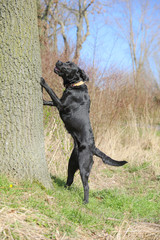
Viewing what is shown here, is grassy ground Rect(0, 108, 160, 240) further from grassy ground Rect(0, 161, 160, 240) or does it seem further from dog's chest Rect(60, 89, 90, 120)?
dog's chest Rect(60, 89, 90, 120)

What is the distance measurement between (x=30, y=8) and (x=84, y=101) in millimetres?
1514

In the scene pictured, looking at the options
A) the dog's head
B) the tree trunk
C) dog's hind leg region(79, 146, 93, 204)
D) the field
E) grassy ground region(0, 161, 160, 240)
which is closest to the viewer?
grassy ground region(0, 161, 160, 240)

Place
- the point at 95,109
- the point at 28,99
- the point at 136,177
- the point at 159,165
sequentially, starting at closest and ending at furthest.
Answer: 1. the point at 28,99
2. the point at 136,177
3. the point at 159,165
4. the point at 95,109

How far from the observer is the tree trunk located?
2670 mm

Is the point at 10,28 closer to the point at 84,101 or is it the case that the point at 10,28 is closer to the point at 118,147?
the point at 84,101

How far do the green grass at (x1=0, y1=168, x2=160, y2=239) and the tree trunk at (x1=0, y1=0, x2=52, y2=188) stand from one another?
252 mm

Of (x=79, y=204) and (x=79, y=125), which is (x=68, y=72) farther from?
(x=79, y=204)

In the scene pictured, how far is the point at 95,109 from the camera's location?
242 inches

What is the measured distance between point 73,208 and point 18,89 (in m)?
1.53

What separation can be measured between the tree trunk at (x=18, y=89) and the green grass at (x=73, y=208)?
25cm

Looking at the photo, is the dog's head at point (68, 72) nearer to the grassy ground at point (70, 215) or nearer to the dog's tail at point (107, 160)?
the dog's tail at point (107, 160)

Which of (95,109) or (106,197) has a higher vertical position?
(95,109)

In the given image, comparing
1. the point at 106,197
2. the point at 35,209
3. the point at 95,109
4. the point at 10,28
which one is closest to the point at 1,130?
the point at 35,209

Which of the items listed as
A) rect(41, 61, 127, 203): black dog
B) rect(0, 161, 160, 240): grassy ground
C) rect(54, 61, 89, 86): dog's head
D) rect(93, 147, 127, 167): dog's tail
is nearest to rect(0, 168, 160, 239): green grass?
rect(0, 161, 160, 240): grassy ground
